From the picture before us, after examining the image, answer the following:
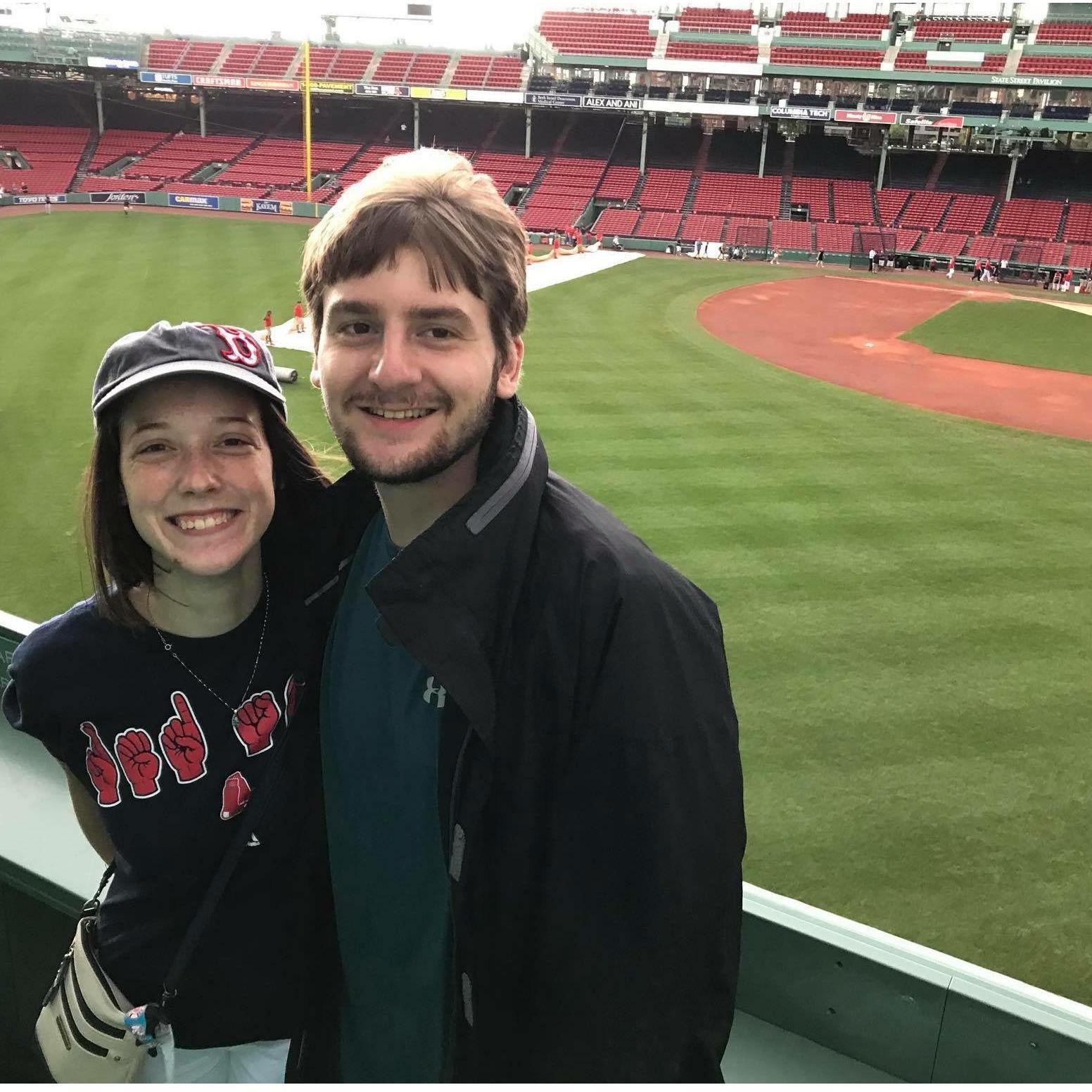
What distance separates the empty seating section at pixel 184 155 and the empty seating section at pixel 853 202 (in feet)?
100

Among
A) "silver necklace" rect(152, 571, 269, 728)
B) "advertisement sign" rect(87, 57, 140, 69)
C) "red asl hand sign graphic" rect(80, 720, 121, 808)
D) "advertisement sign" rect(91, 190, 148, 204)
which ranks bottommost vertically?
"advertisement sign" rect(91, 190, 148, 204)

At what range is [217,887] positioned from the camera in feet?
7.06

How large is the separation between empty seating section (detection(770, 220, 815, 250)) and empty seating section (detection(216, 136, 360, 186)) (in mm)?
22790

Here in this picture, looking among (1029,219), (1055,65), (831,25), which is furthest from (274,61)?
(1029,219)

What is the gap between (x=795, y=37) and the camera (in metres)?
45.4

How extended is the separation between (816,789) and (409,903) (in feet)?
15.5

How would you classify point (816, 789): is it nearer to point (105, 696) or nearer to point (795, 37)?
point (105, 696)

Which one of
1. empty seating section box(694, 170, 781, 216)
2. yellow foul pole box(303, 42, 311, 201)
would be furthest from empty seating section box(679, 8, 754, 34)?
yellow foul pole box(303, 42, 311, 201)

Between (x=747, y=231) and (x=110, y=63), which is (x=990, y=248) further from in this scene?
(x=110, y=63)

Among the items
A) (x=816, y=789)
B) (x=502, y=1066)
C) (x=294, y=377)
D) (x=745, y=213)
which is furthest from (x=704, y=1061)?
(x=745, y=213)

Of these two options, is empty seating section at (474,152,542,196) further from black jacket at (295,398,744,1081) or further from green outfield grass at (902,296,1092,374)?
black jacket at (295,398,744,1081)

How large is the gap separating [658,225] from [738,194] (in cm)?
559

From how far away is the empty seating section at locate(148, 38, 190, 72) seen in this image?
49.5m

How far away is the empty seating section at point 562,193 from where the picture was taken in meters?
39.7
